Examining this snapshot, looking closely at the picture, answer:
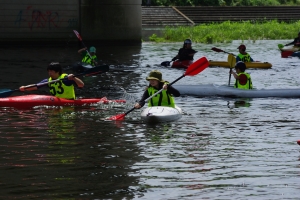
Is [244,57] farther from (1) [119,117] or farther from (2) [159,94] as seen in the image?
(1) [119,117]

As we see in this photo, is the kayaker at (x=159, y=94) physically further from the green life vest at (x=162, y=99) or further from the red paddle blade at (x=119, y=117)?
the red paddle blade at (x=119, y=117)

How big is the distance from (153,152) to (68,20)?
90.0 ft

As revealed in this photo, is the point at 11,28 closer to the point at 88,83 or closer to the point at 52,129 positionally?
the point at 88,83

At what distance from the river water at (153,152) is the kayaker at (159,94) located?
49 cm

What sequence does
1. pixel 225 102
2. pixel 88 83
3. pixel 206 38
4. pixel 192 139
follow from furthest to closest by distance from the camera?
pixel 206 38
pixel 88 83
pixel 225 102
pixel 192 139

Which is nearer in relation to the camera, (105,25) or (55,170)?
(55,170)

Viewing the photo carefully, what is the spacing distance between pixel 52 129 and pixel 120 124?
1.33m

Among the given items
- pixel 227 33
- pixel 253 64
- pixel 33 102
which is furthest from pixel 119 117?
pixel 227 33

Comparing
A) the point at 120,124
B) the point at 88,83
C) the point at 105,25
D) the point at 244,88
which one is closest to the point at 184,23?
the point at 105,25

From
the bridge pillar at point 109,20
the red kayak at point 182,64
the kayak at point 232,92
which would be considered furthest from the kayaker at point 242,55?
the bridge pillar at point 109,20

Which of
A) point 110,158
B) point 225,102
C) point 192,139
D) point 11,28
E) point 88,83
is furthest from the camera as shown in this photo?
point 11,28

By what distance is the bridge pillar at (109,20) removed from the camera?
120 feet

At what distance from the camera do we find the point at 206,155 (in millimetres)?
10234

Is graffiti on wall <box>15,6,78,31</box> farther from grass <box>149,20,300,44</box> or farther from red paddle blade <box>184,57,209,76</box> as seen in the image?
red paddle blade <box>184,57,209,76</box>
